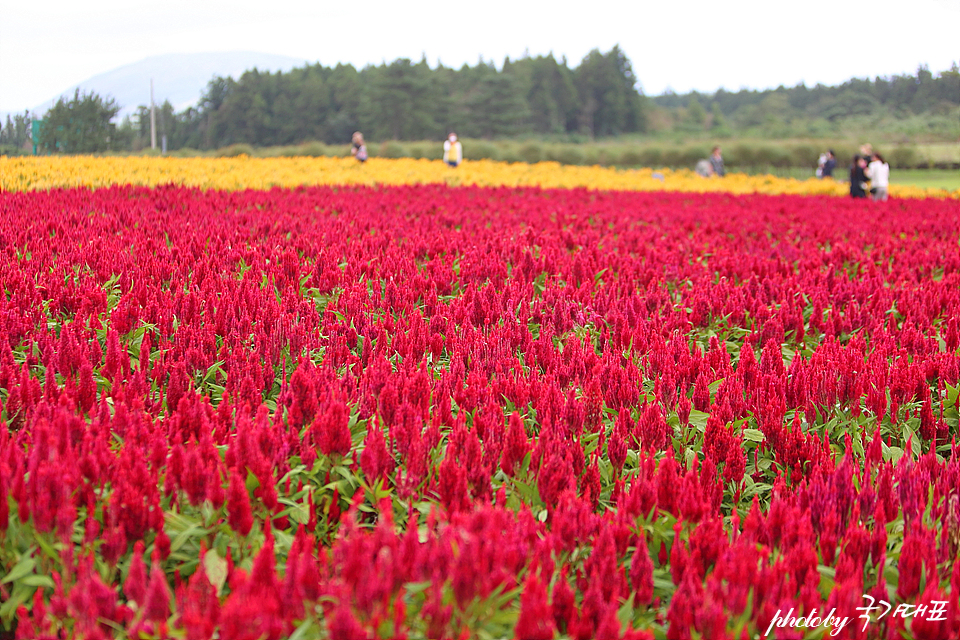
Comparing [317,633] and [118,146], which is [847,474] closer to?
[317,633]

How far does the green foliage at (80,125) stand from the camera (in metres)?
17.6

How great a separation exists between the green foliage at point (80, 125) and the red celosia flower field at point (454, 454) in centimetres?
1410

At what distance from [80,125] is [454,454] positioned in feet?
65.8

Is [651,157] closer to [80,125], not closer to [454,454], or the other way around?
[80,125]

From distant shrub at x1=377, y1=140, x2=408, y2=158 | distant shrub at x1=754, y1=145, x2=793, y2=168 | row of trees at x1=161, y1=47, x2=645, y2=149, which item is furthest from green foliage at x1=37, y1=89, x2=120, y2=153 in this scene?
→ row of trees at x1=161, y1=47, x2=645, y2=149

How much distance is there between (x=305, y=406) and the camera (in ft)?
9.04

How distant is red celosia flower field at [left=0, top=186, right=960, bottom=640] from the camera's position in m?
1.77

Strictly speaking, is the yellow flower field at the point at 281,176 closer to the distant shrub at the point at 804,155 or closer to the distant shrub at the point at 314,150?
the distant shrub at the point at 314,150

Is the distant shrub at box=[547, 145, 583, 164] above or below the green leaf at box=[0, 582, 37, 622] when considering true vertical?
above

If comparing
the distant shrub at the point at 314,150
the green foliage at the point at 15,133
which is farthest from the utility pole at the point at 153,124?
the green foliage at the point at 15,133

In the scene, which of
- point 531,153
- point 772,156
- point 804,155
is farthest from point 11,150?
point 804,155

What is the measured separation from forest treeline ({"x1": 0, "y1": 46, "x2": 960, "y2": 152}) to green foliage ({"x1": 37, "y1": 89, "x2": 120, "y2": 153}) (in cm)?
3915

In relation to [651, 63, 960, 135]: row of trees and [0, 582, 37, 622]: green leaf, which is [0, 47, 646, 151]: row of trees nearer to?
[651, 63, 960, 135]: row of trees

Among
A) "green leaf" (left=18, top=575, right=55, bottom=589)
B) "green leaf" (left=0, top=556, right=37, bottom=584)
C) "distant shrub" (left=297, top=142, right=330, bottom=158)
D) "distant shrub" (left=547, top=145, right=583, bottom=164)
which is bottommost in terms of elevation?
"green leaf" (left=18, top=575, right=55, bottom=589)
